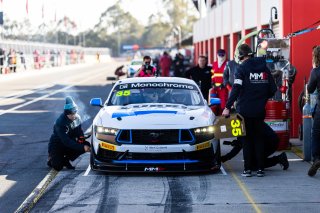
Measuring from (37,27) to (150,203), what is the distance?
146330mm

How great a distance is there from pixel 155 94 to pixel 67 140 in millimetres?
1669

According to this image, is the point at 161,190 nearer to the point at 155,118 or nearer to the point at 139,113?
the point at 155,118

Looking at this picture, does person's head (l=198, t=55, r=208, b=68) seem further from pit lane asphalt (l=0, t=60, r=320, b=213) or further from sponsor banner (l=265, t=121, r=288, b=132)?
pit lane asphalt (l=0, t=60, r=320, b=213)

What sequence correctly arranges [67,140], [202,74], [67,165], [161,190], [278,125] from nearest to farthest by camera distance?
[161,190] → [67,140] → [67,165] → [278,125] → [202,74]

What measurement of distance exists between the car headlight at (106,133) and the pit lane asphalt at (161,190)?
54cm

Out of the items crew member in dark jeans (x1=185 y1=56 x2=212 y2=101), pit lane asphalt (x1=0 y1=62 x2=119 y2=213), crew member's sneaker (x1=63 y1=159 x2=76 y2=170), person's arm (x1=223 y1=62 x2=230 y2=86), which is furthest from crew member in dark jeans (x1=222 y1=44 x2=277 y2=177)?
crew member in dark jeans (x1=185 y1=56 x2=212 y2=101)

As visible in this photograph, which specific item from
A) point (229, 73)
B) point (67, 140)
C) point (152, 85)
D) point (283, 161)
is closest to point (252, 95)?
point (283, 161)

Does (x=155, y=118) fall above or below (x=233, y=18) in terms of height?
below

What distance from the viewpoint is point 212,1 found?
134 feet

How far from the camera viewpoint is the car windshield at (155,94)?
1210 cm

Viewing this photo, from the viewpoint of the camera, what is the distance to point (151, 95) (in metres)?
12.2

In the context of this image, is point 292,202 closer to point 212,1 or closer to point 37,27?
point 212,1

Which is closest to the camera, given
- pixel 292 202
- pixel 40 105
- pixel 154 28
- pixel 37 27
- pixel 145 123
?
pixel 292 202

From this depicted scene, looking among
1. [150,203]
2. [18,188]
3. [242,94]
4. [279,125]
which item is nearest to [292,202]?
[150,203]
